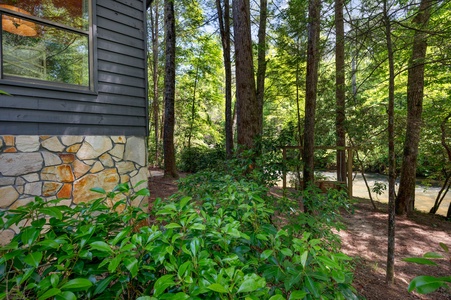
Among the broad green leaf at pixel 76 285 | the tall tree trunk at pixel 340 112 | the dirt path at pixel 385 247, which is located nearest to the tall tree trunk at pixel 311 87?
the dirt path at pixel 385 247

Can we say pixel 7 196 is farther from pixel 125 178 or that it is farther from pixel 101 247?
pixel 101 247

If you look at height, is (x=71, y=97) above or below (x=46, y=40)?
below

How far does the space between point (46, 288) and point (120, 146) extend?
259 cm

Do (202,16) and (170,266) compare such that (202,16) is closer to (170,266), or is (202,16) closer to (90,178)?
(90,178)

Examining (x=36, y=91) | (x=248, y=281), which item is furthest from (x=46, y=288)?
(x=36, y=91)

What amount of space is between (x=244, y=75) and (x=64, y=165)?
3024 mm

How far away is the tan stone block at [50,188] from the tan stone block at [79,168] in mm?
192

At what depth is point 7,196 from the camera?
233 cm

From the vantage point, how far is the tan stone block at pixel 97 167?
9.29 feet

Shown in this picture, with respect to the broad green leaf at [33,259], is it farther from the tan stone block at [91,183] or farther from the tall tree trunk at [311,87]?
the tall tree trunk at [311,87]

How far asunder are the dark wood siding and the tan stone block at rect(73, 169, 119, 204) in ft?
1.67

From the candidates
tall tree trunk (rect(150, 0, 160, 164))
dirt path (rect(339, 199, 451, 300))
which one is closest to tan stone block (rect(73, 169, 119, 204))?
dirt path (rect(339, 199, 451, 300))

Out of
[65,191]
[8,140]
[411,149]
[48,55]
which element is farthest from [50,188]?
[411,149]

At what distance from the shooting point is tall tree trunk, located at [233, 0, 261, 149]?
410cm
